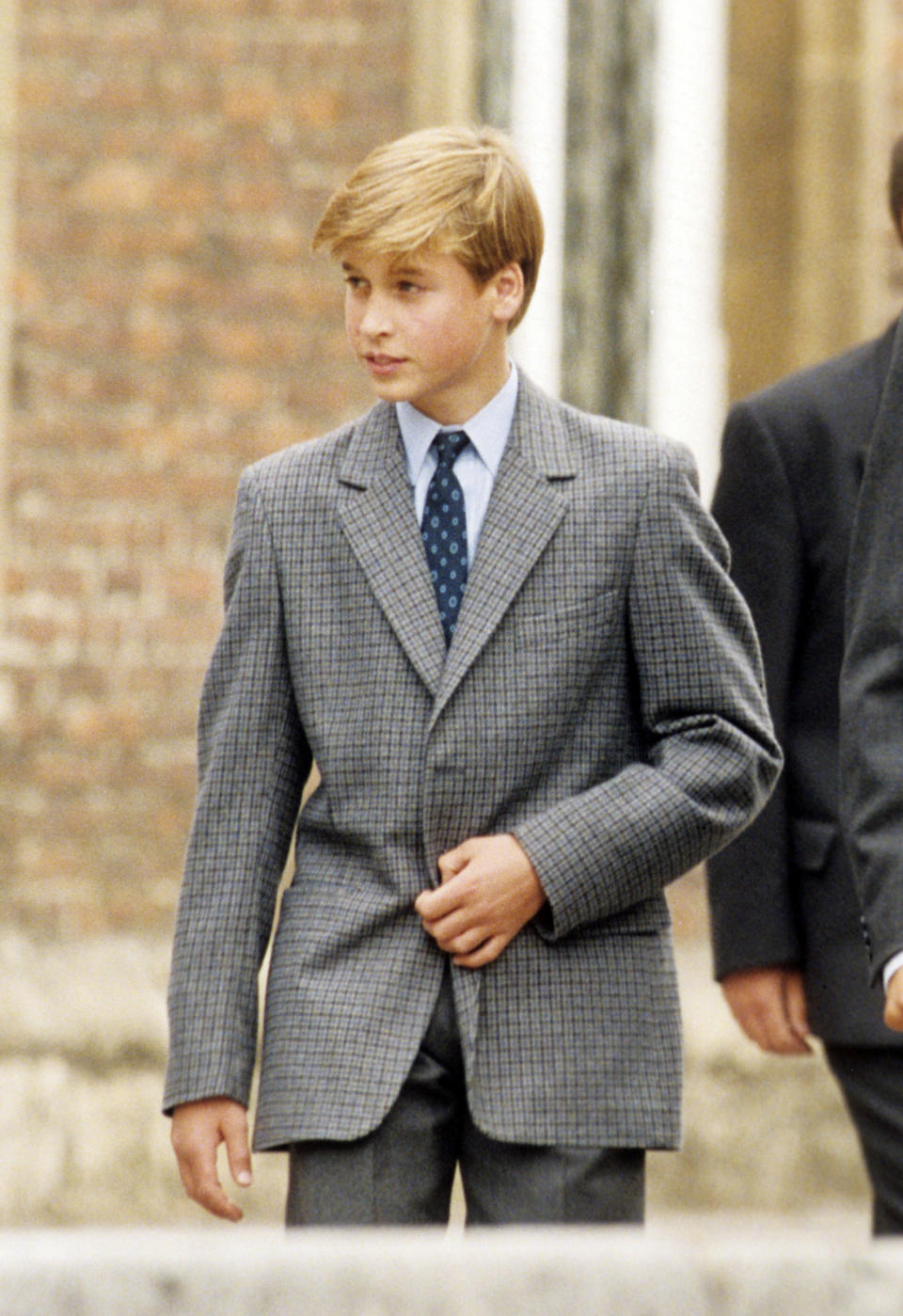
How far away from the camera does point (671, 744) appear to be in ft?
9.30

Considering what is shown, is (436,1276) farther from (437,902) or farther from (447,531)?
(447,531)

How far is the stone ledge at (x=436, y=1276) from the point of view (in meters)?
1.22

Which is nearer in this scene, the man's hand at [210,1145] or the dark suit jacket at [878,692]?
the dark suit jacket at [878,692]

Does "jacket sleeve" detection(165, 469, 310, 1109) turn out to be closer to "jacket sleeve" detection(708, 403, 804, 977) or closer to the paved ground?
"jacket sleeve" detection(708, 403, 804, 977)

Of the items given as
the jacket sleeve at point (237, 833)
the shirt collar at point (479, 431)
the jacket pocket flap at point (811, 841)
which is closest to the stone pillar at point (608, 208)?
the jacket pocket flap at point (811, 841)

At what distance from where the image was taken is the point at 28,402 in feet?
Answer: 19.7

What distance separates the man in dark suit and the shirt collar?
93 cm

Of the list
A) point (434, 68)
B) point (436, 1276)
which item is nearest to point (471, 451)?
point (436, 1276)

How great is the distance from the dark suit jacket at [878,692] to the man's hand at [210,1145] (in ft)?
2.43

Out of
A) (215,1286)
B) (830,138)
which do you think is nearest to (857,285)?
(830,138)

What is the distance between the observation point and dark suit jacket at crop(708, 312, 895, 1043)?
3715 mm

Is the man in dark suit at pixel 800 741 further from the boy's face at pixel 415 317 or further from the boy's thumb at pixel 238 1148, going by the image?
the boy's thumb at pixel 238 1148

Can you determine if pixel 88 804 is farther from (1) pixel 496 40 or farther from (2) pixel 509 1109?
(2) pixel 509 1109

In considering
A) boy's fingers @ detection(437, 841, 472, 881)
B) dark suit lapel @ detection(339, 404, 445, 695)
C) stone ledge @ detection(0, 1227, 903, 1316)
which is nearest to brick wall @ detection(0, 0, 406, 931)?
dark suit lapel @ detection(339, 404, 445, 695)
